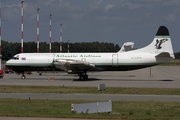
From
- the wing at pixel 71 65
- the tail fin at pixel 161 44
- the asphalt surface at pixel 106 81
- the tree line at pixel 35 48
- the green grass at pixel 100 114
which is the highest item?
the tree line at pixel 35 48

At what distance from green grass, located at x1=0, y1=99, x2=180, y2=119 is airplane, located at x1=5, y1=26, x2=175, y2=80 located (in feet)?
63.5

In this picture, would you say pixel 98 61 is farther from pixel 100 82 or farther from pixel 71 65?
pixel 71 65

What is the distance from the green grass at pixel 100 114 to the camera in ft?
43.5

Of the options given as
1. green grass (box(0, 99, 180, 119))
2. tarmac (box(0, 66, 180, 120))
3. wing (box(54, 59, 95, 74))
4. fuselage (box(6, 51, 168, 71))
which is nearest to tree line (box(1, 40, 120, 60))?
fuselage (box(6, 51, 168, 71))

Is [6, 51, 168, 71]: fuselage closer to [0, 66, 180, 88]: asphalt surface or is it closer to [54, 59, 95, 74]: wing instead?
[54, 59, 95, 74]: wing

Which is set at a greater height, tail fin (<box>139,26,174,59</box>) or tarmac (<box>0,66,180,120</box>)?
tail fin (<box>139,26,174,59</box>)

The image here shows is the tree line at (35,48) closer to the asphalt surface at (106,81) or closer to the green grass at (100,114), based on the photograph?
the asphalt surface at (106,81)

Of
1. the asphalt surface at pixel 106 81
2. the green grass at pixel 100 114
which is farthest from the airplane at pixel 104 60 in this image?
the green grass at pixel 100 114

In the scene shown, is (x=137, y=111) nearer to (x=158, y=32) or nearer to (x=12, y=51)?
(x=158, y=32)

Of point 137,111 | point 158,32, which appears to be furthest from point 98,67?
point 137,111

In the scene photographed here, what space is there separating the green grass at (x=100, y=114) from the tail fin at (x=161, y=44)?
849 inches

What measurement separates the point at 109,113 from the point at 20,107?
601 centimetres

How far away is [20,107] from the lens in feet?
53.3

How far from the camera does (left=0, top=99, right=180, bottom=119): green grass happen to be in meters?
13.3
